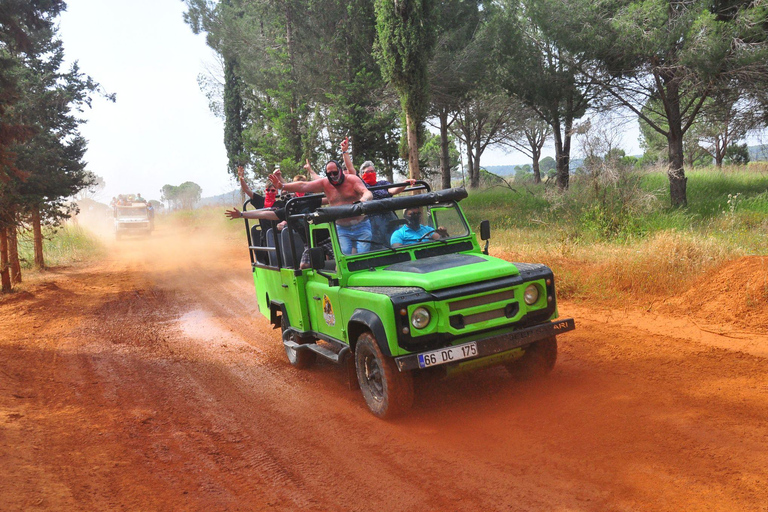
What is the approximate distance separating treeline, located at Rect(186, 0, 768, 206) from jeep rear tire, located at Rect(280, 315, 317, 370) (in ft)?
36.1

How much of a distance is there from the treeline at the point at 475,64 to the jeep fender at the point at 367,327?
11824 mm

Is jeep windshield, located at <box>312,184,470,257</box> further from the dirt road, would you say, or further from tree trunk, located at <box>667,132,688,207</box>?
tree trunk, located at <box>667,132,688,207</box>

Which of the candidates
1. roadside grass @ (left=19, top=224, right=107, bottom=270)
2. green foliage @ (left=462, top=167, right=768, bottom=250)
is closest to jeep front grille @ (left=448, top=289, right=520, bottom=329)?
green foliage @ (left=462, top=167, right=768, bottom=250)

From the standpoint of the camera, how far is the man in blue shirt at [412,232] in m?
6.42

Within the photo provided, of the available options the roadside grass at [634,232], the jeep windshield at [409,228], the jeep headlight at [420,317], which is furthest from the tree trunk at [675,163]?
the jeep headlight at [420,317]

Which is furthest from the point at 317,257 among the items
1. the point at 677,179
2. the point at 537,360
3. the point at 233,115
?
the point at 233,115

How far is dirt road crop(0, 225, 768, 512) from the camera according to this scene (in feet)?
13.3

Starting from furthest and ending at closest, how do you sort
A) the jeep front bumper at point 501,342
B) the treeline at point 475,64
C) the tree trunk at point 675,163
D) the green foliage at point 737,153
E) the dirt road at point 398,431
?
1. the green foliage at point 737,153
2. the tree trunk at point 675,163
3. the treeline at point 475,64
4. the jeep front bumper at point 501,342
5. the dirt road at point 398,431

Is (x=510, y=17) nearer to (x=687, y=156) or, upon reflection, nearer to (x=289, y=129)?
(x=289, y=129)

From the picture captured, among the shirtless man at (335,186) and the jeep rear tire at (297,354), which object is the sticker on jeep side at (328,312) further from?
the shirtless man at (335,186)

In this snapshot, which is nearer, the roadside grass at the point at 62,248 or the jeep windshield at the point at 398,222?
the jeep windshield at the point at 398,222

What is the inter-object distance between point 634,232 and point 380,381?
31.4 ft

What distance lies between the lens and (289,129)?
2448 centimetres

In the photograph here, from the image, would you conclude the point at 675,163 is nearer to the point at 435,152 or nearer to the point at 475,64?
the point at 475,64
